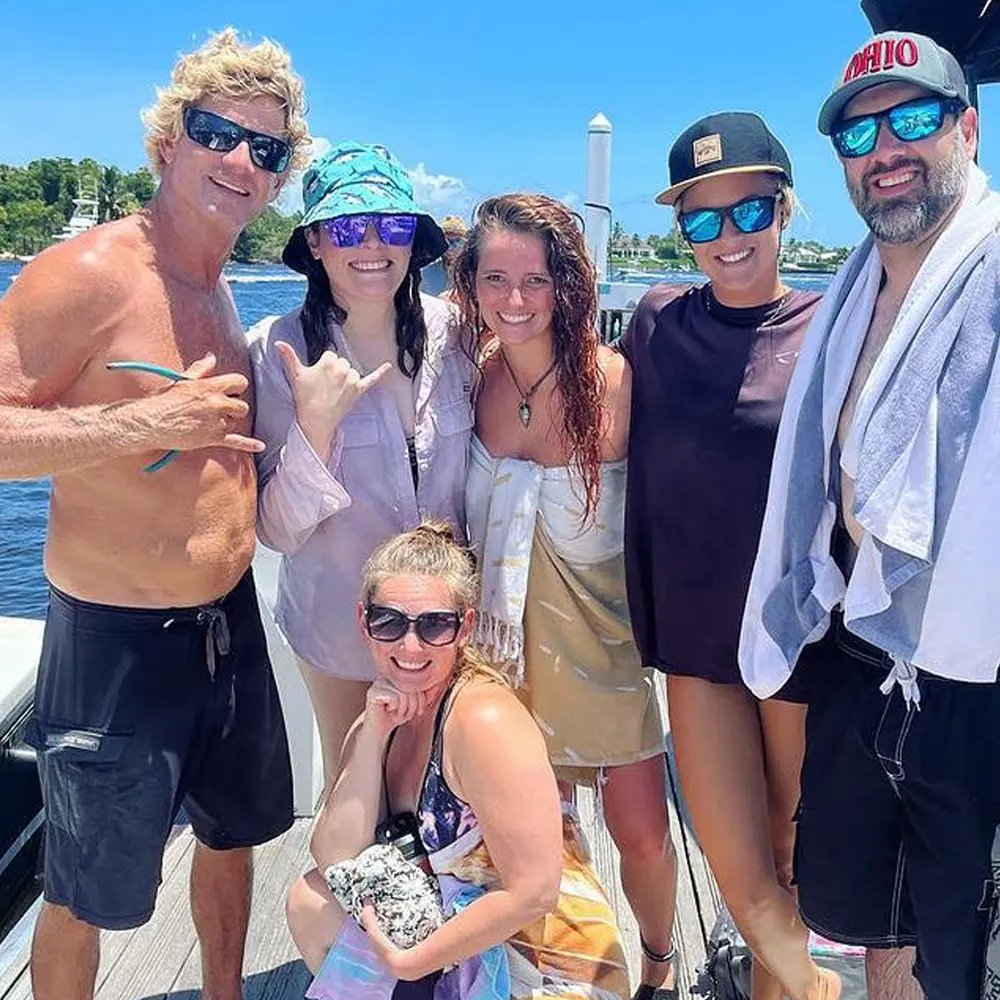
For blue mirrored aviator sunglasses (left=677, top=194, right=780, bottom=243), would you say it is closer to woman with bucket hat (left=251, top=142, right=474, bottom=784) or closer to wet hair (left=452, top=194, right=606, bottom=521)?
wet hair (left=452, top=194, right=606, bottom=521)

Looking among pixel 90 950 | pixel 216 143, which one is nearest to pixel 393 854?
pixel 90 950

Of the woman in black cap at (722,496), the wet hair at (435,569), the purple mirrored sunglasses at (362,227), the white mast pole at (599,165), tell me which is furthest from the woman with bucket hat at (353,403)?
the white mast pole at (599,165)

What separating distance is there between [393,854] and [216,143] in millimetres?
1519

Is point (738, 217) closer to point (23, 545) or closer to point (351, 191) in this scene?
point (351, 191)

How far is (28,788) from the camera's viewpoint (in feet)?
9.66

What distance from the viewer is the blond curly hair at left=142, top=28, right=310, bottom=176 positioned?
6.80 ft

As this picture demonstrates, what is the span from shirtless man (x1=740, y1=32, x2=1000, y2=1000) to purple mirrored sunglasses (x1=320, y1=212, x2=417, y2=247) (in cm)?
91

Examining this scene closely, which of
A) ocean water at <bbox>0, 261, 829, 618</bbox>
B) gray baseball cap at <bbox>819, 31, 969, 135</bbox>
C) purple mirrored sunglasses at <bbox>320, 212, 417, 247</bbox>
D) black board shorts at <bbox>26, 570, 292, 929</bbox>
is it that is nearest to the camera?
gray baseball cap at <bbox>819, 31, 969, 135</bbox>

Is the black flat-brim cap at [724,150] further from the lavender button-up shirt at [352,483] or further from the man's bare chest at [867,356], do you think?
the lavender button-up shirt at [352,483]

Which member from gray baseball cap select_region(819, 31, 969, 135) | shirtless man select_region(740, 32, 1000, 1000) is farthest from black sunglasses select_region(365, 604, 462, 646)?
gray baseball cap select_region(819, 31, 969, 135)

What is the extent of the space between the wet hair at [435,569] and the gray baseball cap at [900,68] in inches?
45.6

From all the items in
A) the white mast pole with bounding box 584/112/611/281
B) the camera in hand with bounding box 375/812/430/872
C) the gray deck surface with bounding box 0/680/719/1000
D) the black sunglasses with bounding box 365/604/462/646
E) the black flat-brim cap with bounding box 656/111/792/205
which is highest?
the white mast pole with bounding box 584/112/611/281

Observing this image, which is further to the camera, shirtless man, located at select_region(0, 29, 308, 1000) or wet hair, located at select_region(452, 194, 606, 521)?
wet hair, located at select_region(452, 194, 606, 521)

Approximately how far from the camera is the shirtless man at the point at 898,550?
5.40ft
